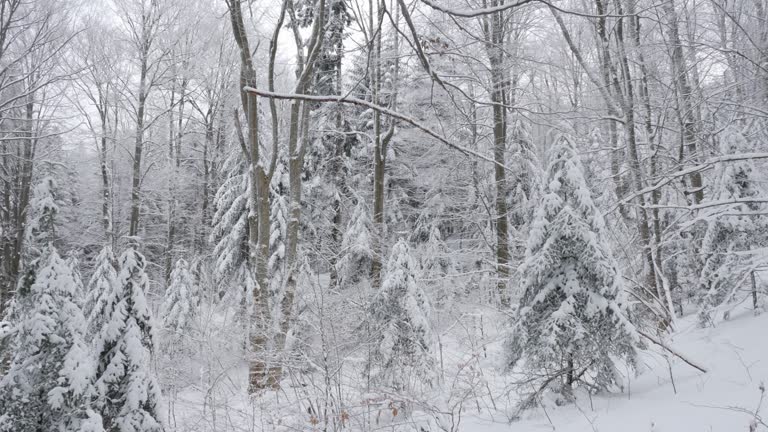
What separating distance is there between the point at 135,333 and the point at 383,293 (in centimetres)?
311

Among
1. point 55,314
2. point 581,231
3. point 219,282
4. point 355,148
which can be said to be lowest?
point 219,282

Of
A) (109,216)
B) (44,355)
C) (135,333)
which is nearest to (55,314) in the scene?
(44,355)

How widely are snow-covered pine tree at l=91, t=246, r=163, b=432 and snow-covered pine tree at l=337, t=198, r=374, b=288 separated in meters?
6.42

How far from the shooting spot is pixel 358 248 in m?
12.9

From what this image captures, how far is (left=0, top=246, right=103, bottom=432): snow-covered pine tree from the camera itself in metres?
3.78

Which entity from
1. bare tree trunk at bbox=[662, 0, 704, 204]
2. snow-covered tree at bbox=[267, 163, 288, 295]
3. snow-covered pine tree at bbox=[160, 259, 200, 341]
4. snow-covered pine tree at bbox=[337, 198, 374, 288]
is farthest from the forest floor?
snow-covered tree at bbox=[267, 163, 288, 295]

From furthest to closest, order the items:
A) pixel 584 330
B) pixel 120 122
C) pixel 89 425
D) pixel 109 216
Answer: pixel 120 122, pixel 109 216, pixel 584 330, pixel 89 425

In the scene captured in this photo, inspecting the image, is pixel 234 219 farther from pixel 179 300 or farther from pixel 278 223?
pixel 179 300

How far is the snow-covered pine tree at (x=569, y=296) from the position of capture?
4660mm

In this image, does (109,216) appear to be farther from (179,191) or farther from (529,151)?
(529,151)

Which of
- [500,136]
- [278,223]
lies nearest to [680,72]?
[500,136]

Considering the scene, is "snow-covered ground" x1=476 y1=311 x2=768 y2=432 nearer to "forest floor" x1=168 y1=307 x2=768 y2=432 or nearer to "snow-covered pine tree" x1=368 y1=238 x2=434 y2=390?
"forest floor" x1=168 y1=307 x2=768 y2=432

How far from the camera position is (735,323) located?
245 inches

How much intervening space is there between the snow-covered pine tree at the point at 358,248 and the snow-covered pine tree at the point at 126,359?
642 centimetres
